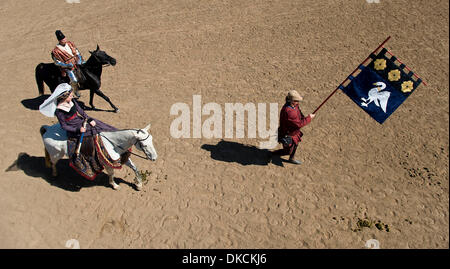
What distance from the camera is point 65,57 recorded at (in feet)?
29.5

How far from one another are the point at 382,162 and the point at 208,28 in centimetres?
879

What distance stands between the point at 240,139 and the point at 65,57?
18.8 ft

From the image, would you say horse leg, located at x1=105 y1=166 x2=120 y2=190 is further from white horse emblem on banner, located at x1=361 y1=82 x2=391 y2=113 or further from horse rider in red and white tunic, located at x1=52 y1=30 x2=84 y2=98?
white horse emblem on banner, located at x1=361 y1=82 x2=391 y2=113

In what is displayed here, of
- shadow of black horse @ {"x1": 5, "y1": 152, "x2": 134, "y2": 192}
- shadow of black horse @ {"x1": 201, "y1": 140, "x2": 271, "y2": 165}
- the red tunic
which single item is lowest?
shadow of black horse @ {"x1": 5, "y1": 152, "x2": 134, "y2": 192}

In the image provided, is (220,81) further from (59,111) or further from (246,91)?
(59,111)

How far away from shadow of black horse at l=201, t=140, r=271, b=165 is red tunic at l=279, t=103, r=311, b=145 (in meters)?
0.94

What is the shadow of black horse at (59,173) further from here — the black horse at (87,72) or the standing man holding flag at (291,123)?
the standing man holding flag at (291,123)

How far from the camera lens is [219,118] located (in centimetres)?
965

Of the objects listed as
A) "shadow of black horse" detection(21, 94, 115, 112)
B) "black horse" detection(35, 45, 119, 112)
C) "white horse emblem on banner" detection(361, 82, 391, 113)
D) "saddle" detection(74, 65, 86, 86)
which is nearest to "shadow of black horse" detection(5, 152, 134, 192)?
"shadow of black horse" detection(21, 94, 115, 112)

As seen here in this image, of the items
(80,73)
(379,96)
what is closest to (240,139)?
(379,96)

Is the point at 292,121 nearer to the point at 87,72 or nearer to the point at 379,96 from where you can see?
the point at 379,96

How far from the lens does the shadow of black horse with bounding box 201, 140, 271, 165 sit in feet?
27.3

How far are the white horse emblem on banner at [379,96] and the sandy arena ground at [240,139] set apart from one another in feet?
5.65

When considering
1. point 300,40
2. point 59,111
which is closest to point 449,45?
point 300,40
